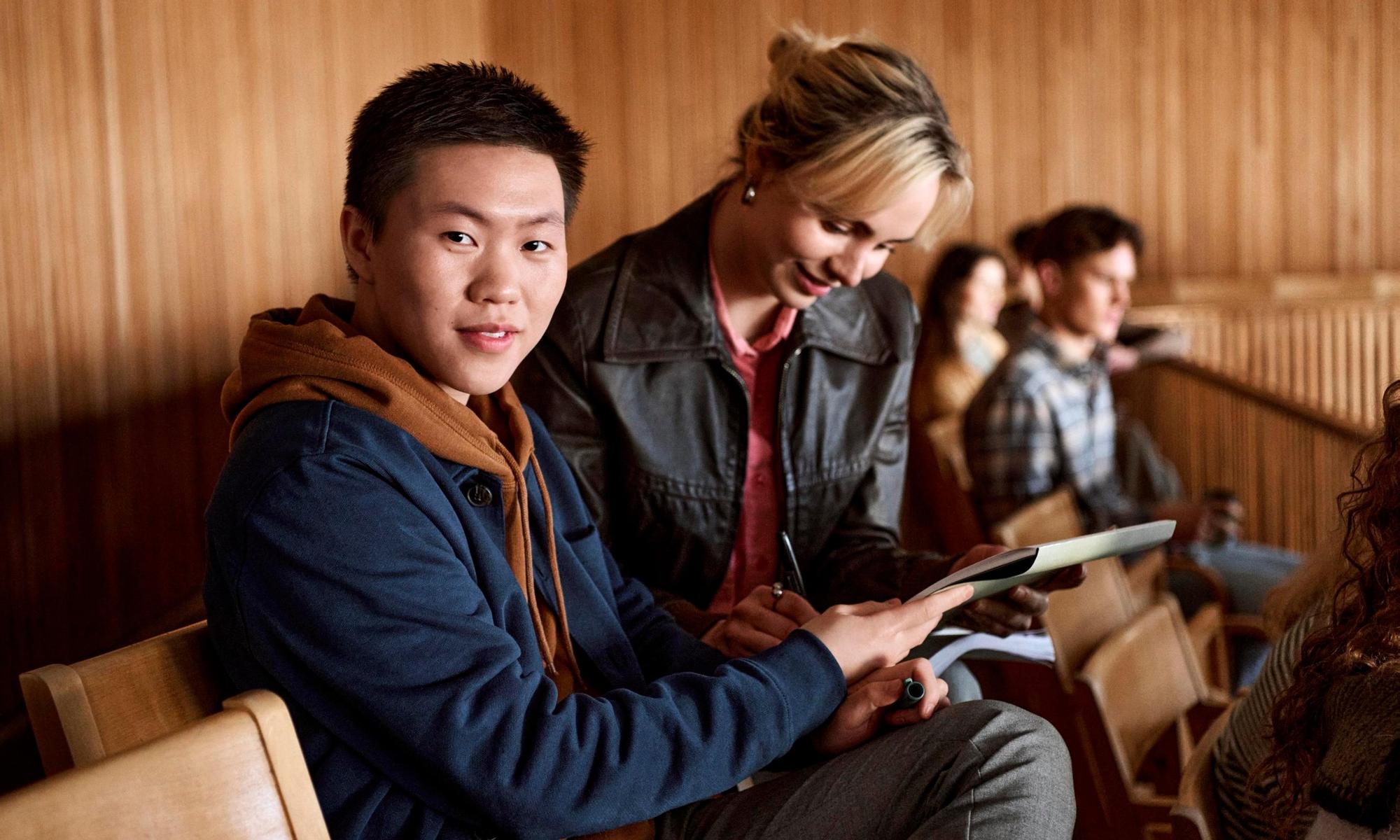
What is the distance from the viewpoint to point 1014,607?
5.17 feet

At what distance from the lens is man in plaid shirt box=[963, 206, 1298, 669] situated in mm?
3439

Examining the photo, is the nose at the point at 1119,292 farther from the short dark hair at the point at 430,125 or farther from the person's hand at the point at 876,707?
the short dark hair at the point at 430,125

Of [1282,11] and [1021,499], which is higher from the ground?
[1282,11]

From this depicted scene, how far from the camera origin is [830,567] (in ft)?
6.55

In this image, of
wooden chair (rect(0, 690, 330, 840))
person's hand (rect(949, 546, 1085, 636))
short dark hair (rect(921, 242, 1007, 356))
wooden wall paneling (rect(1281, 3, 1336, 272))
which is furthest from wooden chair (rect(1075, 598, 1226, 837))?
wooden wall paneling (rect(1281, 3, 1336, 272))

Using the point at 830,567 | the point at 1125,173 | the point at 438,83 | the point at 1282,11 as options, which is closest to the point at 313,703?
the point at 438,83

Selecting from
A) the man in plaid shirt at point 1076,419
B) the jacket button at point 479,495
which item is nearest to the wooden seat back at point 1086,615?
the man in plaid shirt at point 1076,419

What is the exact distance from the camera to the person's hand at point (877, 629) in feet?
4.44

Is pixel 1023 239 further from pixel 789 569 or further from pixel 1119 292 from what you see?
pixel 789 569

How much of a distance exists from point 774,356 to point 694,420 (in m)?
0.18

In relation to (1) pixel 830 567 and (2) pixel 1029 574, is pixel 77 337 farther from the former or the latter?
(2) pixel 1029 574

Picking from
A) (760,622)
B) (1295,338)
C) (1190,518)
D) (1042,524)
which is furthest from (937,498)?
(1295,338)

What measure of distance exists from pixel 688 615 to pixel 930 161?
732 millimetres

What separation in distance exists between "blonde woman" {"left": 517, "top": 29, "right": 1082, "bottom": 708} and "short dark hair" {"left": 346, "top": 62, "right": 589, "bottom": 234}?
0.58 meters
